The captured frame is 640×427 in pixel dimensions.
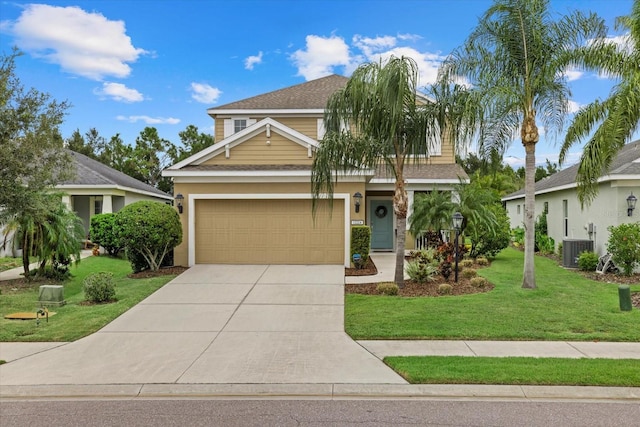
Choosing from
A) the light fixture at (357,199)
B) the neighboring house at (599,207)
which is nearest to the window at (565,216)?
the neighboring house at (599,207)

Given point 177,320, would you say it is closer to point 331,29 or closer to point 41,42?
point 41,42

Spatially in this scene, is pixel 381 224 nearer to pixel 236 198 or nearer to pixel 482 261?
pixel 482 261

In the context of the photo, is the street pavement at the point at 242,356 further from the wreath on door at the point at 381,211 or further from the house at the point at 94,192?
the house at the point at 94,192

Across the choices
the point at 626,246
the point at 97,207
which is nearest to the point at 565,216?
the point at 626,246

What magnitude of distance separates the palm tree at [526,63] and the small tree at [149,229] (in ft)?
28.6

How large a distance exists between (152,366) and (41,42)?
12615 mm

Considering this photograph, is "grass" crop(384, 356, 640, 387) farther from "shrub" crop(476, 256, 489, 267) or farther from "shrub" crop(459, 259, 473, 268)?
"shrub" crop(476, 256, 489, 267)

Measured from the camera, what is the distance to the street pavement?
17.0ft

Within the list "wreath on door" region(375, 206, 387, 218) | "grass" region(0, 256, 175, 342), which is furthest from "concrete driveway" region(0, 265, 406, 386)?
"wreath on door" region(375, 206, 387, 218)

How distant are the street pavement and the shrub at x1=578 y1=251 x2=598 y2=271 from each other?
8357 millimetres

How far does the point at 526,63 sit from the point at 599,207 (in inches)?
290

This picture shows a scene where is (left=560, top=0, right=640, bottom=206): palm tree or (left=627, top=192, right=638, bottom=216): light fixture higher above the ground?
(left=560, top=0, right=640, bottom=206): palm tree

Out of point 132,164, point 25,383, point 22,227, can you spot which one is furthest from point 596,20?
point 132,164

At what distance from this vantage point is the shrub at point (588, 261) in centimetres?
1398
